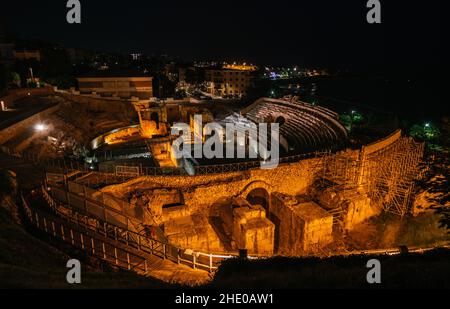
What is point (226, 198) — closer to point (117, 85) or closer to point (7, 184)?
point (7, 184)

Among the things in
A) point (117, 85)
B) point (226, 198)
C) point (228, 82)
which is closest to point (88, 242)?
point (226, 198)

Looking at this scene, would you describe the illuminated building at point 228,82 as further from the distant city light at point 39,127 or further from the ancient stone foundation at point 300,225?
the ancient stone foundation at point 300,225

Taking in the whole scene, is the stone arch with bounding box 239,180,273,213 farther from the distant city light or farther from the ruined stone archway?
the distant city light

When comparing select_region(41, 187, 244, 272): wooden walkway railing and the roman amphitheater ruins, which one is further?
the roman amphitheater ruins

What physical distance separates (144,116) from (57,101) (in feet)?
27.6

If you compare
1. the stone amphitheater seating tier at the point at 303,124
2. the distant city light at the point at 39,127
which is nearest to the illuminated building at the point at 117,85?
the distant city light at the point at 39,127

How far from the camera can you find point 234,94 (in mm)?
58344

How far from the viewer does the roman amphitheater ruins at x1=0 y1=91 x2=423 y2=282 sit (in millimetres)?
10875

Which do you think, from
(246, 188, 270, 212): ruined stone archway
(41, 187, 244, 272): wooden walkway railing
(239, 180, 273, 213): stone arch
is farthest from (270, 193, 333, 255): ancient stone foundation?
(41, 187, 244, 272): wooden walkway railing

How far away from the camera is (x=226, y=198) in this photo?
16.1 metres

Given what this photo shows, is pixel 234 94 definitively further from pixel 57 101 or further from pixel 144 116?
pixel 57 101

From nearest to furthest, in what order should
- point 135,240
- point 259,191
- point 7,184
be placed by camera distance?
point 135,240 < point 7,184 < point 259,191
